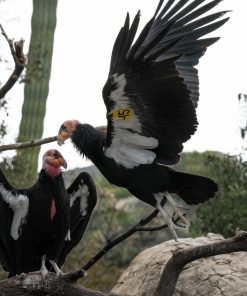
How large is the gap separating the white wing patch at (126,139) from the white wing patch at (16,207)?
0.73 meters

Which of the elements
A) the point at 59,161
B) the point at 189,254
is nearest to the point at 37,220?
the point at 59,161

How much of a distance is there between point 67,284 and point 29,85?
5684 millimetres

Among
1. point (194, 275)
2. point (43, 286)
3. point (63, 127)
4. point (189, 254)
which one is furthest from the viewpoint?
point (194, 275)

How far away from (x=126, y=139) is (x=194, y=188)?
2.24ft

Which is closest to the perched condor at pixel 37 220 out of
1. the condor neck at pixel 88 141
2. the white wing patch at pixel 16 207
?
the white wing patch at pixel 16 207

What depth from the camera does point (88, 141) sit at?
6.30 metres

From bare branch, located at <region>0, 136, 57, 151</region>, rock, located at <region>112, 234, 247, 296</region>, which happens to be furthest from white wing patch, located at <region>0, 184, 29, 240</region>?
rock, located at <region>112, 234, 247, 296</region>

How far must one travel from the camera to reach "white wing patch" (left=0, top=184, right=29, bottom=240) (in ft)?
20.3

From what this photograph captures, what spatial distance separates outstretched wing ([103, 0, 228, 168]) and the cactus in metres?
4.49

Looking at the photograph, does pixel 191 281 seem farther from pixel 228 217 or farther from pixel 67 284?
pixel 228 217

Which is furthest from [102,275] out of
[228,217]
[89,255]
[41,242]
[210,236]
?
[41,242]

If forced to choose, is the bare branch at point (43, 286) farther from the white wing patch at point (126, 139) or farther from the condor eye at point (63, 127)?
the condor eye at point (63, 127)

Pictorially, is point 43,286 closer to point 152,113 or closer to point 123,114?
point 123,114

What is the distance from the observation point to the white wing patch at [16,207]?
6.20m
